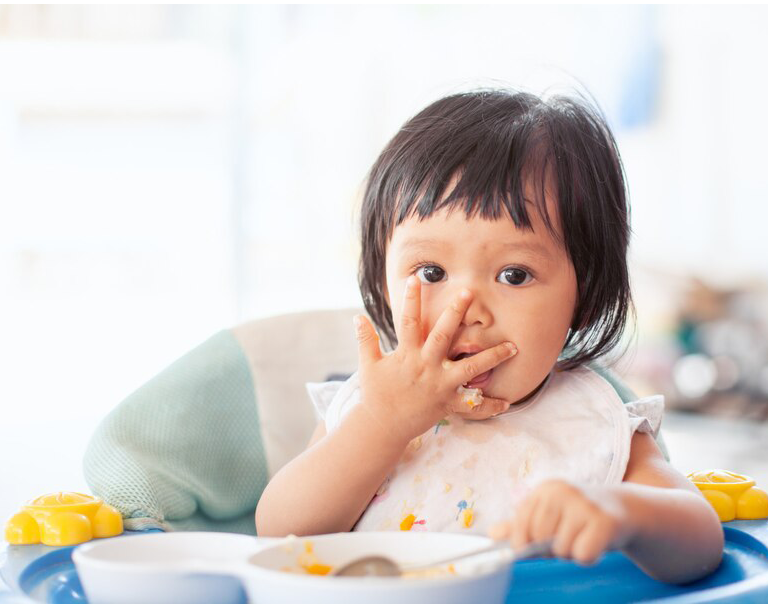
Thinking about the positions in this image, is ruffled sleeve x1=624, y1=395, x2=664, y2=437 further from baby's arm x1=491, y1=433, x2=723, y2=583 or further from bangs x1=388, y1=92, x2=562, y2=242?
bangs x1=388, y1=92, x2=562, y2=242

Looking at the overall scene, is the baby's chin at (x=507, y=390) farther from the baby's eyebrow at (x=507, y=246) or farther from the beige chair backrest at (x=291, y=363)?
the beige chair backrest at (x=291, y=363)

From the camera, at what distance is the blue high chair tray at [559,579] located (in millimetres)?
692

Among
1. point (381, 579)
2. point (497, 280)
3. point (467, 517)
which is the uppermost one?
point (497, 280)

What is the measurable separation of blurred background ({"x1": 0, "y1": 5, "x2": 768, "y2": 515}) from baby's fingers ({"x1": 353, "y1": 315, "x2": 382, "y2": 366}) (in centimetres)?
260

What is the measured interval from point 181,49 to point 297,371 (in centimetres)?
277

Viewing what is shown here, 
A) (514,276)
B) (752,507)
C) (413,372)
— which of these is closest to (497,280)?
(514,276)

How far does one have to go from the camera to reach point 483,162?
0.84 meters

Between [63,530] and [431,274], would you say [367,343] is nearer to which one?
[431,274]

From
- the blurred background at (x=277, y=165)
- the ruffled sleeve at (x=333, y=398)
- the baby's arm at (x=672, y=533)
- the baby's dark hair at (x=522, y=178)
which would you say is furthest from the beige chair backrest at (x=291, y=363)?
the blurred background at (x=277, y=165)

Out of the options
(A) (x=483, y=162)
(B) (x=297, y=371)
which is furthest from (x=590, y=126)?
(B) (x=297, y=371)

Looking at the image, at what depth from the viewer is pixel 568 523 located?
55 cm

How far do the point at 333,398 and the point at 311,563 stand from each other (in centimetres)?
37

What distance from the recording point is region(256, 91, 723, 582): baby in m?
0.79

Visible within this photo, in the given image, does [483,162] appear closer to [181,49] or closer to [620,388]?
[620,388]
